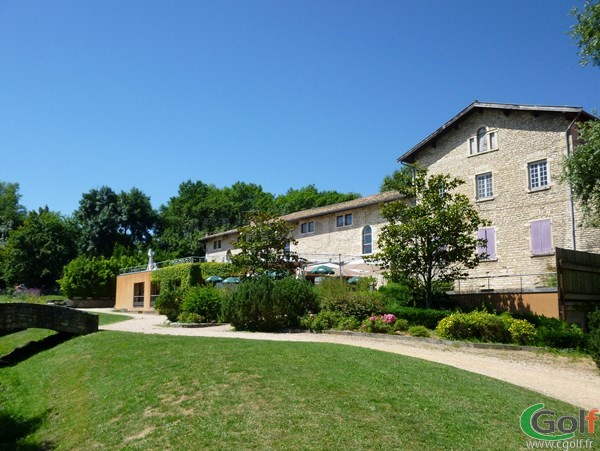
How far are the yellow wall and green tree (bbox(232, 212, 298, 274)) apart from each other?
1817 centimetres

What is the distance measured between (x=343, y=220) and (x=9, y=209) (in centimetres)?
6081

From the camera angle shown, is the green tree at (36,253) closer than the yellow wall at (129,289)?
No

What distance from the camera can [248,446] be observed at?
20.3 feet

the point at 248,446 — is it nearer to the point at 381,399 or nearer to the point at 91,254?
the point at 381,399

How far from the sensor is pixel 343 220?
35.1 m

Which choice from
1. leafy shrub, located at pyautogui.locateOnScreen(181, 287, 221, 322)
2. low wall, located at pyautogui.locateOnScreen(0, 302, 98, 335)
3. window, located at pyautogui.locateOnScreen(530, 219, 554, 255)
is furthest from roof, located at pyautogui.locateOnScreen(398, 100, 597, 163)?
low wall, located at pyautogui.locateOnScreen(0, 302, 98, 335)

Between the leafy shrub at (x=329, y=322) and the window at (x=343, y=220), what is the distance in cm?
1647

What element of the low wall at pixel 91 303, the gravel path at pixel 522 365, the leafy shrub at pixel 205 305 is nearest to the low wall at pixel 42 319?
the leafy shrub at pixel 205 305

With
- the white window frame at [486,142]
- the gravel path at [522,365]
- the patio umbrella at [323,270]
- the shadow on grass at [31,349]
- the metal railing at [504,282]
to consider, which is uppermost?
the white window frame at [486,142]

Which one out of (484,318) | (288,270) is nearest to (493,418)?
(484,318)

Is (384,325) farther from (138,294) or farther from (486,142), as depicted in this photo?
(138,294)

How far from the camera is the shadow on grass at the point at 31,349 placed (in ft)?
52.7

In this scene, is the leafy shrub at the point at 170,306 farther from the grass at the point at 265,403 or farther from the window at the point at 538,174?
the window at the point at 538,174

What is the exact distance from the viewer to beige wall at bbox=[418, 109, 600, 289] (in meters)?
23.1
